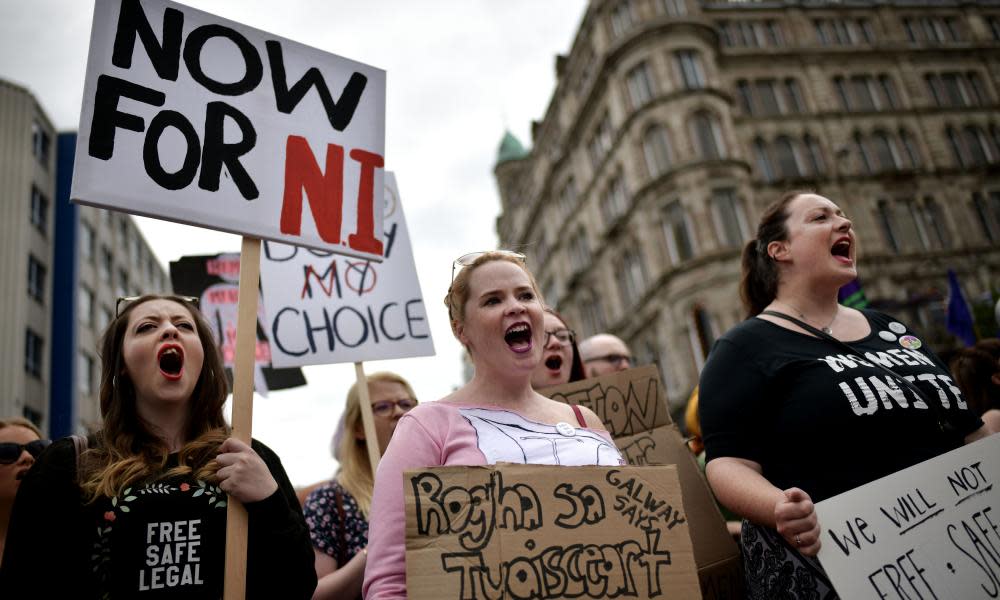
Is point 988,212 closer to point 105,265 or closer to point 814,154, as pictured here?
point 814,154

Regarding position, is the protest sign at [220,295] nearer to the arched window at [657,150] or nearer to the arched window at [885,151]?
the arched window at [657,150]

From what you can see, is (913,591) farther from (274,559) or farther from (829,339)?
(274,559)

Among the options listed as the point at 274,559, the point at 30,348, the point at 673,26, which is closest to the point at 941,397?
the point at 274,559

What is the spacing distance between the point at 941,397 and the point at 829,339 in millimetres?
395

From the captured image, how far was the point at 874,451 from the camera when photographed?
7.61 feet

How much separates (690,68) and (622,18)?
143 inches

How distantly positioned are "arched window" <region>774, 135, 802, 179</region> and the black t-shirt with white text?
99.3 feet

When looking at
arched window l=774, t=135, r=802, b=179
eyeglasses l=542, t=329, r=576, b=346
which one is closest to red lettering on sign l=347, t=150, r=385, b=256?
eyeglasses l=542, t=329, r=576, b=346

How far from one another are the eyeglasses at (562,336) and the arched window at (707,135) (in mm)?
24086

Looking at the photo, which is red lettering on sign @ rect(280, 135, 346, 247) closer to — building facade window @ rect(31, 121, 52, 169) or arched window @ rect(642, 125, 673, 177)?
arched window @ rect(642, 125, 673, 177)

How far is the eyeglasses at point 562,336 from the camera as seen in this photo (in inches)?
152

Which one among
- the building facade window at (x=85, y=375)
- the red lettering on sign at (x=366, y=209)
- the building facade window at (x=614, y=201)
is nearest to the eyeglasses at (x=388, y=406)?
the red lettering on sign at (x=366, y=209)

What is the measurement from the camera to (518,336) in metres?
2.34

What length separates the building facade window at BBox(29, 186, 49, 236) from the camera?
29562mm
